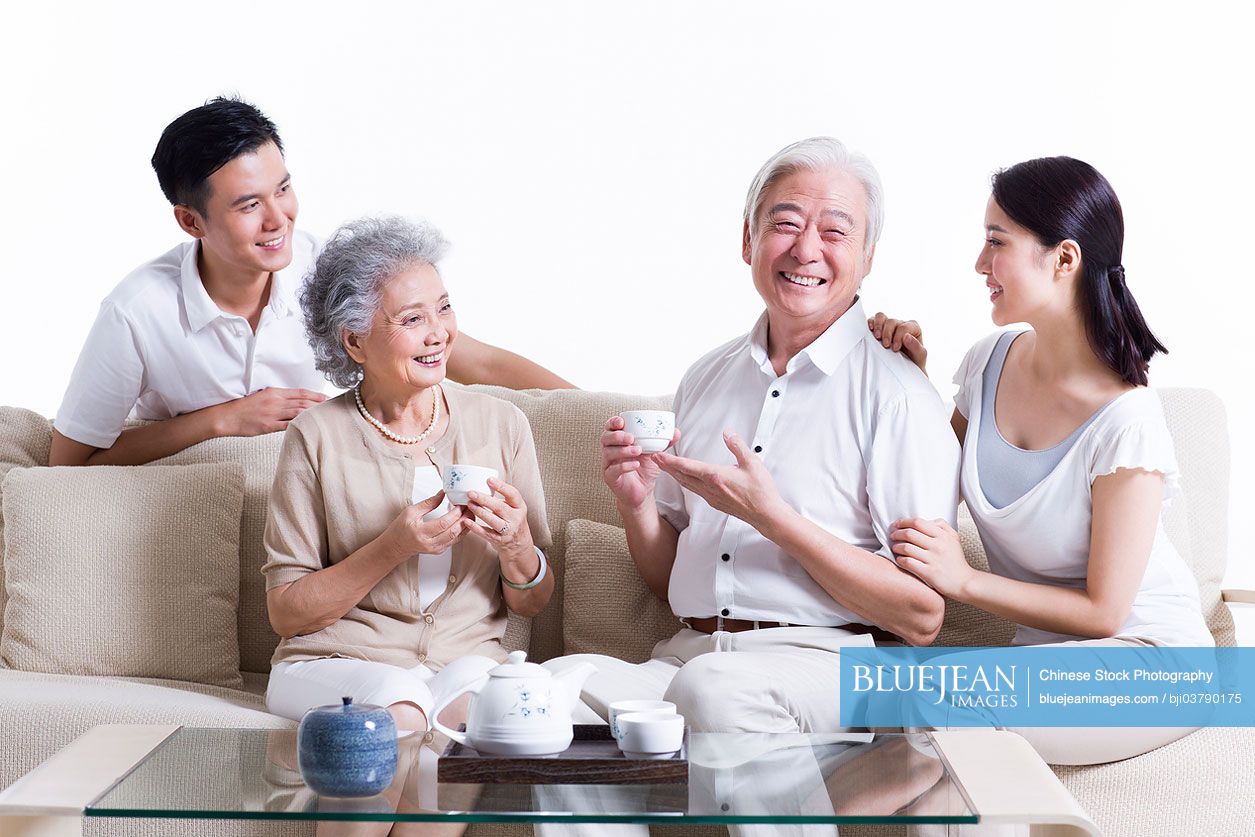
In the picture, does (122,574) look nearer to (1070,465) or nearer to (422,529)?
(422,529)

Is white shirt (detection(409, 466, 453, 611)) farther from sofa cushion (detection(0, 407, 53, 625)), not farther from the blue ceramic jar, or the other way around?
sofa cushion (detection(0, 407, 53, 625))

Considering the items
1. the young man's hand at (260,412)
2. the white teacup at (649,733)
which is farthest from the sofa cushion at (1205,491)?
the young man's hand at (260,412)

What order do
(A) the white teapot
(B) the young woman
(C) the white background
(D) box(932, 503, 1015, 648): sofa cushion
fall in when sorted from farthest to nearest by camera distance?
(C) the white background
(D) box(932, 503, 1015, 648): sofa cushion
(B) the young woman
(A) the white teapot

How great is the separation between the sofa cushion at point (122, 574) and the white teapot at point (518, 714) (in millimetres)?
1084

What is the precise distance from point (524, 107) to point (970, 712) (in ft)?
8.20

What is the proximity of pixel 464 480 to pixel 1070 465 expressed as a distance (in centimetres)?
99

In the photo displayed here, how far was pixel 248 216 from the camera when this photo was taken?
280 cm

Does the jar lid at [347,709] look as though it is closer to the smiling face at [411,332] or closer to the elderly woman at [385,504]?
the elderly woman at [385,504]

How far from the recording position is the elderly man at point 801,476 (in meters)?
2.06

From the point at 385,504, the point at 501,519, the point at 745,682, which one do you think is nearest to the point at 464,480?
the point at 501,519

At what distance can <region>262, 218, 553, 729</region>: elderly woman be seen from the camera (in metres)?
2.18

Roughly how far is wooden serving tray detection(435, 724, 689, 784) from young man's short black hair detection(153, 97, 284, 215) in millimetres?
1664

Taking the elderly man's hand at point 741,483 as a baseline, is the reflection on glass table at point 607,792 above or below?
below

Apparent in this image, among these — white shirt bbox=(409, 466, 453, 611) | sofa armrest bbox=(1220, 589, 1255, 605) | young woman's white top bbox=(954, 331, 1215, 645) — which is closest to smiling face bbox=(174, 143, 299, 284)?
white shirt bbox=(409, 466, 453, 611)
